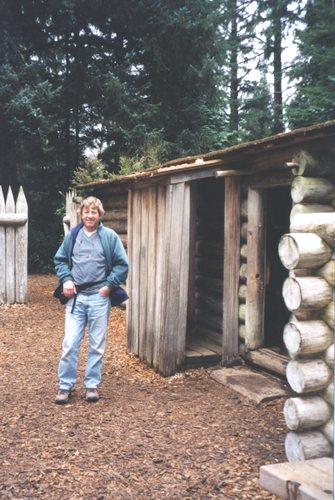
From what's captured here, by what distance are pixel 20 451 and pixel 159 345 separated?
2.69 meters

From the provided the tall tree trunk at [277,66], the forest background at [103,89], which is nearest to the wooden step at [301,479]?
the forest background at [103,89]

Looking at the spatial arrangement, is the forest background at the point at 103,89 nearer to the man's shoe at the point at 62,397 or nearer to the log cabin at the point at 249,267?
the log cabin at the point at 249,267

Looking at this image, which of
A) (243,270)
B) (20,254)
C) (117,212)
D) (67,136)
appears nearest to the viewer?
(243,270)

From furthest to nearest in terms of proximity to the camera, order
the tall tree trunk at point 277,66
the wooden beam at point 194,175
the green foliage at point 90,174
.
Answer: the tall tree trunk at point 277,66
the green foliage at point 90,174
the wooden beam at point 194,175

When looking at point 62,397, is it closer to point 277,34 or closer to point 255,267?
point 255,267

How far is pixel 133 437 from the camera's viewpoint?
448 centimetres

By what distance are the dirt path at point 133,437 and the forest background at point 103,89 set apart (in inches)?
366

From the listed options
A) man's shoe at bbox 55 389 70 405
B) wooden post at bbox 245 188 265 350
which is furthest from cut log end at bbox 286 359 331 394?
wooden post at bbox 245 188 265 350

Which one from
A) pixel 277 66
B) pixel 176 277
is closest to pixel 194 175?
pixel 176 277

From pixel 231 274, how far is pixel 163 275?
94 centimetres

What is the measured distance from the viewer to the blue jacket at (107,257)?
530 centimetres

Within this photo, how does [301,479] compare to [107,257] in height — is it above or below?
below

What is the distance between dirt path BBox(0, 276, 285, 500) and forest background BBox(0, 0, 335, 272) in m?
9.30

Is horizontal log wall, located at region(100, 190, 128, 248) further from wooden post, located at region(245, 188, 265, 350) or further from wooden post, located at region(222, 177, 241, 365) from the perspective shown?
wooden post, located at region(245, 188, 265, 350)
